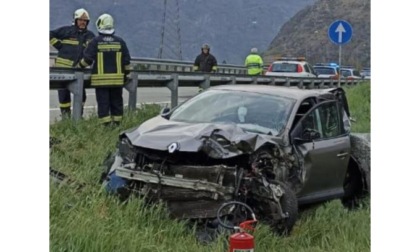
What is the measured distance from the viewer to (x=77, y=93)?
5.91 metres

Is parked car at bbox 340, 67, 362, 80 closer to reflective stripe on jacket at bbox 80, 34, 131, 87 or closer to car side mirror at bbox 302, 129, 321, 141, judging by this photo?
car side mirror at bbox 302, 129, 321, 141

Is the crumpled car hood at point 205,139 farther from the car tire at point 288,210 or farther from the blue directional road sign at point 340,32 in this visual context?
the blue directional road sign at point 340,32

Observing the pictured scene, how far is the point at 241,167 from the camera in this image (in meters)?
4.42

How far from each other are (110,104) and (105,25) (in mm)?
1335

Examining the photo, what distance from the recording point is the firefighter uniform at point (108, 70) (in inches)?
226

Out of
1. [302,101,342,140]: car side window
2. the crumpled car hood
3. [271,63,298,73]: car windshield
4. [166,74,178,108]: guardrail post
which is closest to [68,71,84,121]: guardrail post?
the crumpled car hood

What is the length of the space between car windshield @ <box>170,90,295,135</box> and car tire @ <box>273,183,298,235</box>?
1.62 feet

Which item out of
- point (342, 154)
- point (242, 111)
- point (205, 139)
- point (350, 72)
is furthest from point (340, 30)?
point (342, 154)

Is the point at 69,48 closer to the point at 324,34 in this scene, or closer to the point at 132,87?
the point at 132,87

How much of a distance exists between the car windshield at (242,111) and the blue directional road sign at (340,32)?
0.76m
